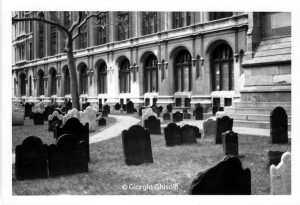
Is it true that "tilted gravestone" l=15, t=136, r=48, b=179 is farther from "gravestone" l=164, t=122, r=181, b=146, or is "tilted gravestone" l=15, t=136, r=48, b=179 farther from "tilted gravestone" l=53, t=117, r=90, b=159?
"gravestone" l=164, t=122, r=181, b=146

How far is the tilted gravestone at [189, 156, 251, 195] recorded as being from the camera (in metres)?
4.67

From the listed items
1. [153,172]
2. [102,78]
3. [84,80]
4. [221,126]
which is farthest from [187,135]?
[84,80]

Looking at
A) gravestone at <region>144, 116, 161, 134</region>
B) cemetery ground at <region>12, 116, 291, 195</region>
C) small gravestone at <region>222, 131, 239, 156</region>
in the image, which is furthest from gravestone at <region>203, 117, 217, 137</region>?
small gravestone at <region>222, 131, 239, 156</region>

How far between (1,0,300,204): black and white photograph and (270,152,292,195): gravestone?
21 mm

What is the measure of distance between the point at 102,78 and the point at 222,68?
43.3 ft

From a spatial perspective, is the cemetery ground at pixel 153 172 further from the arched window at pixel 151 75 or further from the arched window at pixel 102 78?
the arched window at pixel 102 78

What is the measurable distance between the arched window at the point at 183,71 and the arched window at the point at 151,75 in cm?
189

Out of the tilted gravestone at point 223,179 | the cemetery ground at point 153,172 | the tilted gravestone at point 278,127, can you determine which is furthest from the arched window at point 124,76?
the tilted gravestone at point 223,179

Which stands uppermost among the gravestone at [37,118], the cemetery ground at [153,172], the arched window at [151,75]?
the arched window at [151,75]

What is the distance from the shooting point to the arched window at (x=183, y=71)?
24.2 m

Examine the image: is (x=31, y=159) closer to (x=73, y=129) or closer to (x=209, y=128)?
(x=73, y=129)

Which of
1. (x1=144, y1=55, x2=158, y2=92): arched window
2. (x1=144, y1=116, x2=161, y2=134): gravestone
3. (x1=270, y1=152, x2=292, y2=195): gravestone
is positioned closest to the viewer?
(x1=270, y1=152, x2=292, y2=195): gravestone
